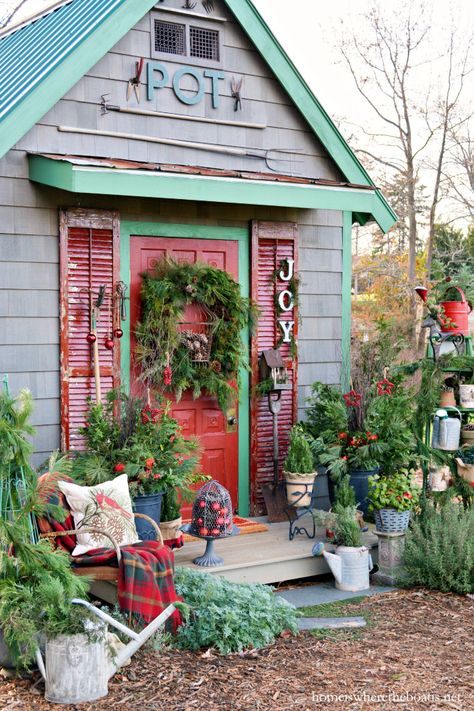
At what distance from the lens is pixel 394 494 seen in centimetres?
686

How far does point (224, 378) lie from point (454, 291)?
2.20 meters

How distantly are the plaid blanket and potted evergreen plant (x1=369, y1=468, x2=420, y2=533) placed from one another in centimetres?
198

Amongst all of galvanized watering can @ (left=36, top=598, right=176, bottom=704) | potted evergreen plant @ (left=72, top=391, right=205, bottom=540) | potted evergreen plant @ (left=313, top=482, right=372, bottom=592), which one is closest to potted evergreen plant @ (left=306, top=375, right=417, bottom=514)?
potted evergreen plant @ (left=313, top=482, right=372, bottom=592)

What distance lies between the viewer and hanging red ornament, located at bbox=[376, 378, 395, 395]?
298 inches

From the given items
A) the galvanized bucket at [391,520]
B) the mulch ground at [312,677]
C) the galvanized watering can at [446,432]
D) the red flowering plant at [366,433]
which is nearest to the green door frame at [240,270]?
the red flowering plant at [366,433]

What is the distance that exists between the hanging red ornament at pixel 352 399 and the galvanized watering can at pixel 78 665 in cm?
326

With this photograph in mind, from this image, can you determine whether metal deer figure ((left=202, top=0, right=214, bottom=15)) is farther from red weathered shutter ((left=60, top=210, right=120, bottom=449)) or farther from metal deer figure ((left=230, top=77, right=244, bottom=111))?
red weathered shutter ((left=60, top=210, right=120, bottom=449))

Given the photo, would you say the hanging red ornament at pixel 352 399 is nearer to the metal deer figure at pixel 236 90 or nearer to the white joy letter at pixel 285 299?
the white joy letter at pixel 285 299

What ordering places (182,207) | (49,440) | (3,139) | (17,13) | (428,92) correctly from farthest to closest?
(428,92), (17,13), (182,207), (49,440), (3,139)

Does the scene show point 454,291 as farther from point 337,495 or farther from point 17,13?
point 17,13

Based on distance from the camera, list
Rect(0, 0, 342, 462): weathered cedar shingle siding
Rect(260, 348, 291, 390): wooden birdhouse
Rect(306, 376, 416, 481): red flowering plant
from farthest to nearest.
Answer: Rect(260, 348, 291, 390): wooden birdhouse, Rect(306, 376, 416, 481): red flowering plant, Rect(0, 0, 342, 462): weathered cedar shingle siding

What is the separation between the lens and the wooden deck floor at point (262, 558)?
6445 millimetres

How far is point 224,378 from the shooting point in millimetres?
7430

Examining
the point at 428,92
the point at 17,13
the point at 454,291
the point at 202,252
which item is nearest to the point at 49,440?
the point at 202,252
